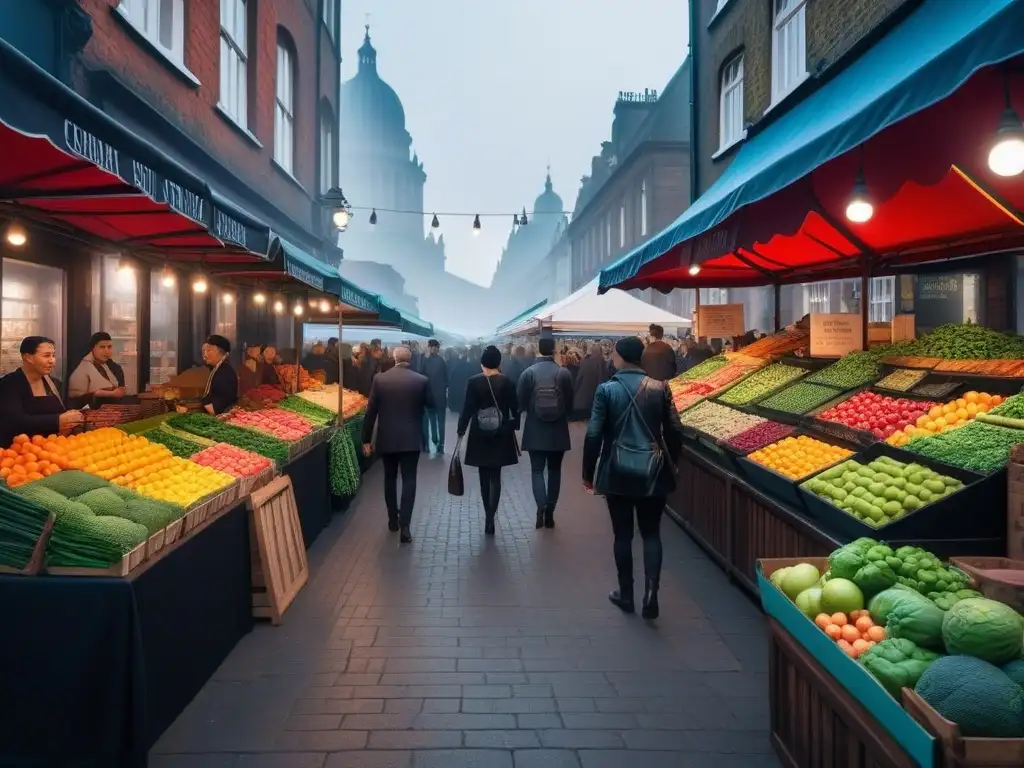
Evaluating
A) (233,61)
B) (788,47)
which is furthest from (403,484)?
(233,61)

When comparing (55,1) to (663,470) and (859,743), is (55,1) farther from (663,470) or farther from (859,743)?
(859,743)

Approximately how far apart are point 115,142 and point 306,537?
4.53 metres

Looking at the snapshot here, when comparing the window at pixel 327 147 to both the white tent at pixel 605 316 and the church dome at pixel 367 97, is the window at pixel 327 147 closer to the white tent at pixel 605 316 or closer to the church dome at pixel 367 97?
the white tent at pixel 605 316

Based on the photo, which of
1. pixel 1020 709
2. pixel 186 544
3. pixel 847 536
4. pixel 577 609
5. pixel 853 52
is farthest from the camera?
pixel 853 52

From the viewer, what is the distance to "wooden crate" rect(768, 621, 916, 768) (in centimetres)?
264

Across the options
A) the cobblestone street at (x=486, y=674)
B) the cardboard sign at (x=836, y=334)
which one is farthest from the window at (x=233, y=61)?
the cobblestone street at (x=486, y=674)

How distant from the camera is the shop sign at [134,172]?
3.44m

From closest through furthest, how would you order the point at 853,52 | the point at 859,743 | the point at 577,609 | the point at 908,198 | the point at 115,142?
the point at 859,743 < the point at 115,142 < the point at 577,609 < the point at 908,198 < the point at 853,52

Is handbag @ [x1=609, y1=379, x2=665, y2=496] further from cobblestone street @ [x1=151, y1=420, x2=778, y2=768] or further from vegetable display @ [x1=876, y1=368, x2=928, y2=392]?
vegetable display @ [x1=876, y1=368, x2=928, y2=392]

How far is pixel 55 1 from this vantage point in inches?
323

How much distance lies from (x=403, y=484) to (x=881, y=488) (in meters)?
4.65

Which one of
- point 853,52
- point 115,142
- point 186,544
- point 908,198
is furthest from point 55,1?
point 853,52

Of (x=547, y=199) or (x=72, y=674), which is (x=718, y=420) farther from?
(x=547, y=199)

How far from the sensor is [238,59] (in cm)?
1555
